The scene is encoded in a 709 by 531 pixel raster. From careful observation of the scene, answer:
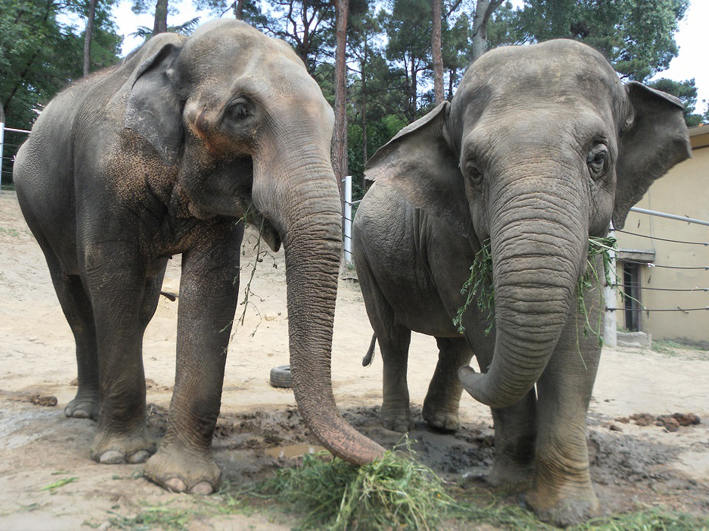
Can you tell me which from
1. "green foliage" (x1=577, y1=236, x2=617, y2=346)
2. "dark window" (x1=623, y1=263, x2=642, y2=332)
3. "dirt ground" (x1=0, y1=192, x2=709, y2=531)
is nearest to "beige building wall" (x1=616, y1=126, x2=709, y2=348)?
"dark window" (x1=623, y1=263, x2=642, y2=332)

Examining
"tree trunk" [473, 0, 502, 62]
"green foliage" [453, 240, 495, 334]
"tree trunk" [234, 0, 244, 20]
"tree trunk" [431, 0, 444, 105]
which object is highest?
"tree trunk" [234, 0, 244, 20]

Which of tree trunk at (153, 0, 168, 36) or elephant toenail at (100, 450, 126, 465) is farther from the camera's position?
tree trunk at (153, 0, 168, 36)

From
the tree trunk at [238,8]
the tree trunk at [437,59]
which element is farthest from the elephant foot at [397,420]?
the tree trunk at [238,8]

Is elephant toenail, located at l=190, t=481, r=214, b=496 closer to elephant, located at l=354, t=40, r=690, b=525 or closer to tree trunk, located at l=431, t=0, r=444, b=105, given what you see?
elephant, located at l=354, t=40, r=690, b=525

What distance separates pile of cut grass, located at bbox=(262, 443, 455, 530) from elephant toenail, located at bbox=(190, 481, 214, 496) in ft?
1.55

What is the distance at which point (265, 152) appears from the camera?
3137 millimetres

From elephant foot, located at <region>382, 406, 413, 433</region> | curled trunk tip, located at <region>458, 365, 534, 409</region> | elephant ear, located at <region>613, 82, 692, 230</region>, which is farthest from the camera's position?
elephant foot, located at <region>382, 406, 413, 433</region>

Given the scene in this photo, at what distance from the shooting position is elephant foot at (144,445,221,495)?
3287 millimetres

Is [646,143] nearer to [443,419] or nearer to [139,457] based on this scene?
[443,419]

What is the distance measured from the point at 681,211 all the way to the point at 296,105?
1381cm

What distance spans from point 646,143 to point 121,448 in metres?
3.41

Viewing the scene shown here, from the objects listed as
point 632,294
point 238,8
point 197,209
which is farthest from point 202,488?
point 238,8

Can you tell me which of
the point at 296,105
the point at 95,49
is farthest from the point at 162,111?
the point at 95,49

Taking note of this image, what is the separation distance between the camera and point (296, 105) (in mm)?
3156
